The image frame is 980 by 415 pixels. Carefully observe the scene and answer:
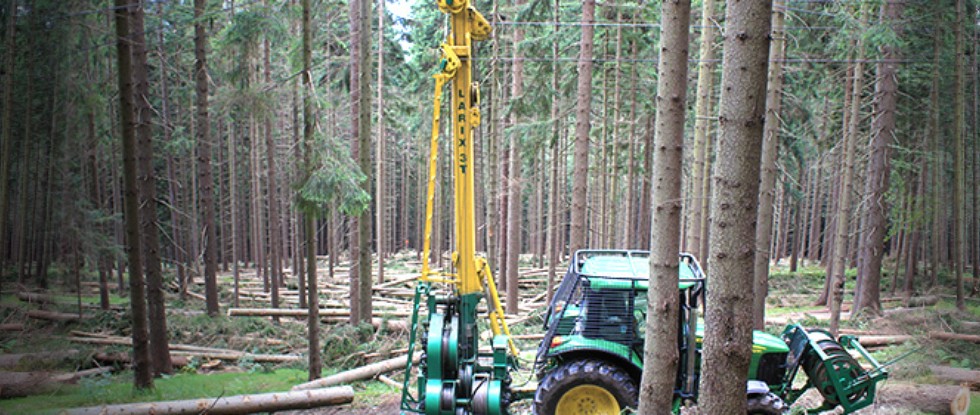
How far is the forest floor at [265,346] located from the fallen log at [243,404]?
0.22m

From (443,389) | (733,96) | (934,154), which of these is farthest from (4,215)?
(934,154)

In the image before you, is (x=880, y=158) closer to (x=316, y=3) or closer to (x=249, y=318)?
(x=316, y=3)

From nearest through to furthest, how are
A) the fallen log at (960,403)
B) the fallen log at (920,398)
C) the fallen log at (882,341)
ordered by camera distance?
the fallen log at (960,403)
the fallen log at (920,398)
the fallen log at (882,341)

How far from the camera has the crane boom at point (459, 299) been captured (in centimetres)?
659

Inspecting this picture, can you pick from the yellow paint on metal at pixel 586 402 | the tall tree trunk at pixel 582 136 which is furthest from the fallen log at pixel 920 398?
the tall tree trunk at pixel 582 136

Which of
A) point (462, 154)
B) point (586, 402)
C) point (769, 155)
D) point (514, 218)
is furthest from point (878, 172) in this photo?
point (462, 154)

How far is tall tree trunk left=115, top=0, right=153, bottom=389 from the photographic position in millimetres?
8188

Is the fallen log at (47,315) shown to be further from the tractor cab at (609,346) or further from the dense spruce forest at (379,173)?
the tractor cab at (609,346)

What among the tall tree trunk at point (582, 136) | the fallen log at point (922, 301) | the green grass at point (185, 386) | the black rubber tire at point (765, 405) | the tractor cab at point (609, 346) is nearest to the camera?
the black rubber tire at point (765, 405)

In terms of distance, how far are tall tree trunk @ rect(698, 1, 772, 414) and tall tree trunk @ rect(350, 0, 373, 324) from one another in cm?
919

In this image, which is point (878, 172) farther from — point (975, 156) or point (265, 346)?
point (265, 346)

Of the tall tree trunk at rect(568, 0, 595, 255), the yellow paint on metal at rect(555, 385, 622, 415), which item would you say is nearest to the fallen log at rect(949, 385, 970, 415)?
the yellow paint on metal at rect(555, 385, 622, 415)

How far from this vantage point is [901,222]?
48.2ft

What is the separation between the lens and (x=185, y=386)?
9.41m
